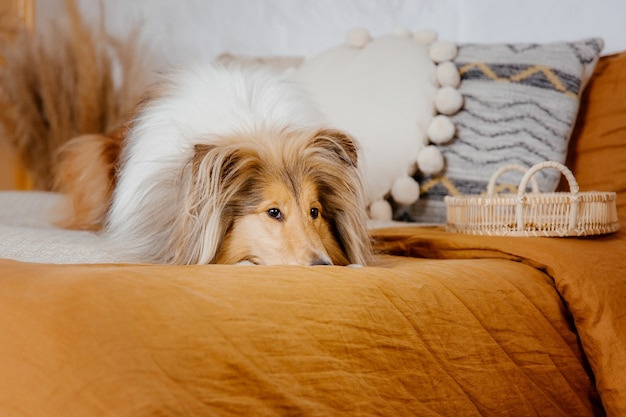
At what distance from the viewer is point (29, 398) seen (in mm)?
933

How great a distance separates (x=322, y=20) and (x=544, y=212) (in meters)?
2.01

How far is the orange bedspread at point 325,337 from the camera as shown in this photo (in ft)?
3.17

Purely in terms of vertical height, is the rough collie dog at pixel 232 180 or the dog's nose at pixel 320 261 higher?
the rough collie dog at pixel 232 180

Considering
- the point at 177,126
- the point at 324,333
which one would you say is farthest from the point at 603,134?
the point at 324,333

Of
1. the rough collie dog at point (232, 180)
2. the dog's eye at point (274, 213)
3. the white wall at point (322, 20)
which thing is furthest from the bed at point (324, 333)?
the white wall at point (322, 20)

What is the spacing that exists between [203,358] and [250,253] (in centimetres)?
65

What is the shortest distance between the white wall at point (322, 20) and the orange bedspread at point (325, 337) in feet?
4.82

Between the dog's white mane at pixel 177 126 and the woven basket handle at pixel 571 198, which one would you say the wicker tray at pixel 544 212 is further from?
the dog's white mane at pixel 177 126

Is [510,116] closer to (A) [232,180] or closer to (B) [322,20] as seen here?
(A) [232,180]

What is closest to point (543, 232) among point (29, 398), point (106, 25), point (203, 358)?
point (203, 358)

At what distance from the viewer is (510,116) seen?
2.43 meters

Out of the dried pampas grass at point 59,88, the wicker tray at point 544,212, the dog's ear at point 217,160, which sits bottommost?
the wicker tray at point 544,212

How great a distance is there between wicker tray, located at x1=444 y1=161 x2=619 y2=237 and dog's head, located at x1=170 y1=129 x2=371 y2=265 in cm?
34

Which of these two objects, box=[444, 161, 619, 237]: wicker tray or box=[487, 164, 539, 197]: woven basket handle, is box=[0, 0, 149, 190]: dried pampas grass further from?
box=[444, 161, 619, 237]: wicker tray
